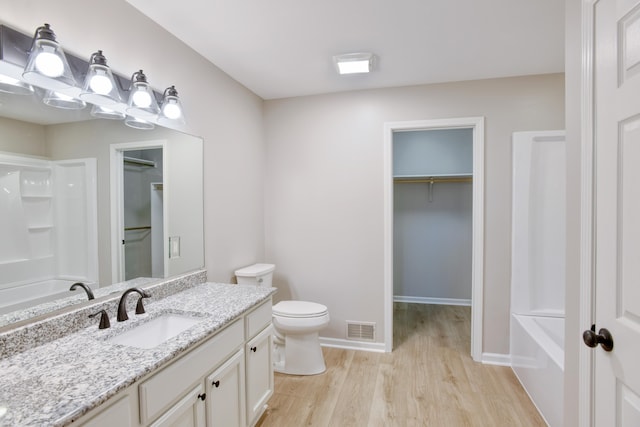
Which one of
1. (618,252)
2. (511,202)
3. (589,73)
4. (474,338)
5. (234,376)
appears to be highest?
(589,73)

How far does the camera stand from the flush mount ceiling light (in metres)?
2.22

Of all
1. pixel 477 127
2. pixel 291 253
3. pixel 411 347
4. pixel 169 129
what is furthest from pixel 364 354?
pixel 169 129

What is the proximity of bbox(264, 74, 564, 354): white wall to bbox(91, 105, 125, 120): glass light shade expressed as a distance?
1659 millimetres

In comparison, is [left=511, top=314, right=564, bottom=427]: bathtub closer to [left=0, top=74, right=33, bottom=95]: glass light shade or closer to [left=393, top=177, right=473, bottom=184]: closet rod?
[left=393, top=177, right=473, bottom=184]: closet rod

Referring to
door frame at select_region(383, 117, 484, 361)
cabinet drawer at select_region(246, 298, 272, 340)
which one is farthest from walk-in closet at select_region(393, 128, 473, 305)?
cabinet drawer at select_region(246, 298, 272, 340)

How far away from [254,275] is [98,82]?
1660 mm

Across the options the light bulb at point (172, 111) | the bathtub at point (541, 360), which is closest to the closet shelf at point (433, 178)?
the bathtub at point (541, 360)

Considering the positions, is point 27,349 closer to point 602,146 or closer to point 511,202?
point 602,146

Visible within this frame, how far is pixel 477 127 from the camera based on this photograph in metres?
2.68

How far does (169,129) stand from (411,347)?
2.80 m

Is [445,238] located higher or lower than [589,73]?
lower

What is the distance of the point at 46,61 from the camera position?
1.25 metres

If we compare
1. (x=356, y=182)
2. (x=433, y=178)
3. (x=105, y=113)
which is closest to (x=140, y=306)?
(x=105, y=113)

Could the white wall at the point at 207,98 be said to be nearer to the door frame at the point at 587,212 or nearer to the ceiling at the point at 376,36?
the ceiling at the point at 376,36
